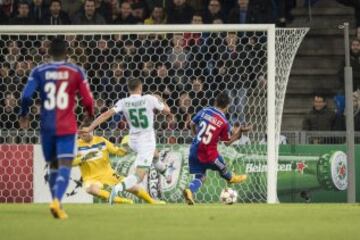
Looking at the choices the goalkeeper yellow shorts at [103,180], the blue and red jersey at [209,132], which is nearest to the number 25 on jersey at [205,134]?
the blue and red jersey at [209,132]

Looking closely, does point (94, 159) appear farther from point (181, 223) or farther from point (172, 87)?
point (181, 223)

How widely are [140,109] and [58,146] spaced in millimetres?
4045

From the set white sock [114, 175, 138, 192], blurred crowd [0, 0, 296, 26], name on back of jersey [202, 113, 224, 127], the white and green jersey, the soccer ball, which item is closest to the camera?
white sock [114, 175, 138, 192]

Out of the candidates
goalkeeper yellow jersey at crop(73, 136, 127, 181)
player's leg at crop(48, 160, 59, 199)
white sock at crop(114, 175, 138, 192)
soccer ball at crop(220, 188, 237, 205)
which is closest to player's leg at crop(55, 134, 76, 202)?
player's leg at crop(48, 160, 59, 199)

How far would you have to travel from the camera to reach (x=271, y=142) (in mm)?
17453

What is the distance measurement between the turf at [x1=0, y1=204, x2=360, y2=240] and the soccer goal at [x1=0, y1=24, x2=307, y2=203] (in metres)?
4.72

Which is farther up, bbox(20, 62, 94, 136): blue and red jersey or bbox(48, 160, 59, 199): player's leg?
bbox(20, 62, 94, 136): blue and red jersey

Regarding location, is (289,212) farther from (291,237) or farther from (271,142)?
(271,142)

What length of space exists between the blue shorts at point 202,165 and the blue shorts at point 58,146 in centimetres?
499

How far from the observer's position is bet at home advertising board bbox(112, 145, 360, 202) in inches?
733

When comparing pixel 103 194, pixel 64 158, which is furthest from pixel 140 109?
pixel 64 158

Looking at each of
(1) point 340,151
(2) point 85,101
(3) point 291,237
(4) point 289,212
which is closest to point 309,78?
(1) point 340,151

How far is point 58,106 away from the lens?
11.8 m

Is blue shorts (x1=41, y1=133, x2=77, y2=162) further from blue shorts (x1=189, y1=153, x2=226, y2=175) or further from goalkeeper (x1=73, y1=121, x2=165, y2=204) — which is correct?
goalkeeper (x1=73, y1=121, x2=165, y2=204)
